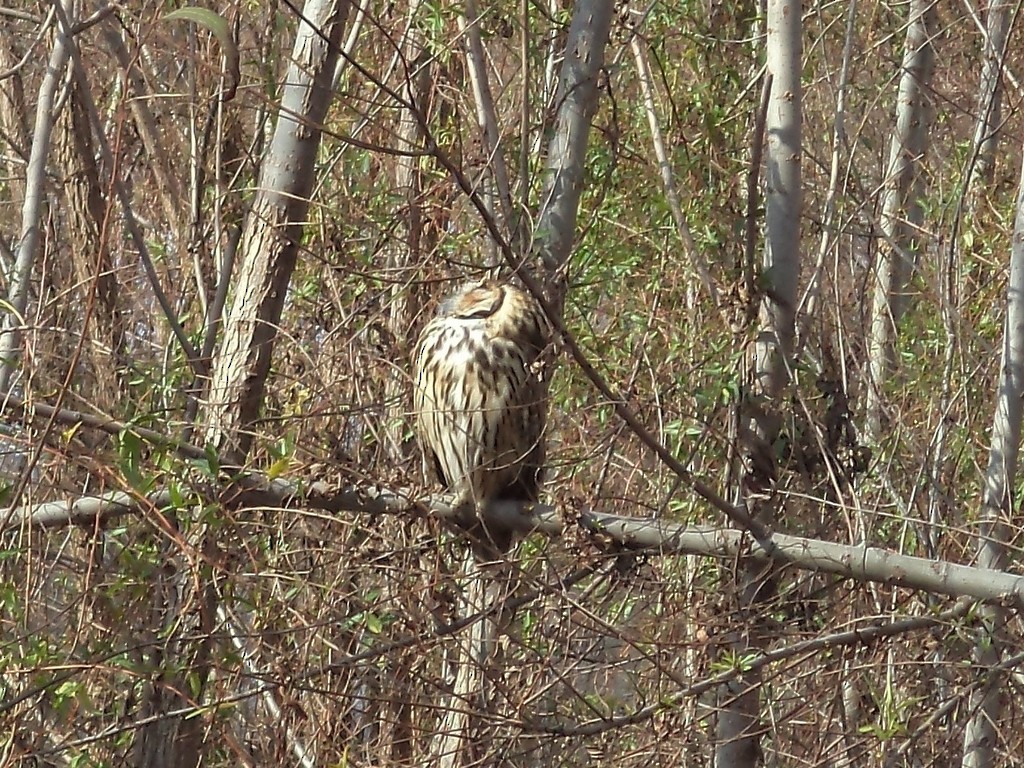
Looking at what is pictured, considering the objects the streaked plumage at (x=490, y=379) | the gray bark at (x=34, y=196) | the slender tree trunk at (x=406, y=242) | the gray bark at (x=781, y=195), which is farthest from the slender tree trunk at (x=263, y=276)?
the gray bark at (x=781, y=195)

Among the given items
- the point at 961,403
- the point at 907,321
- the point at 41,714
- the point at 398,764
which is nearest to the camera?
the point at 398,764

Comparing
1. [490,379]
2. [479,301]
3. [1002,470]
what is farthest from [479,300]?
[1002,470]

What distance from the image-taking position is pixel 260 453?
3449 millimetres

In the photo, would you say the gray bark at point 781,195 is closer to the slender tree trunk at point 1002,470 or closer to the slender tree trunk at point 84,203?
the slender tree trunk at point 1002,470

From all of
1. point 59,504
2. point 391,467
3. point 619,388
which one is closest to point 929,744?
point 619,388

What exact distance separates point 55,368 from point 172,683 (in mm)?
1190

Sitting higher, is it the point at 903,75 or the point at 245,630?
Answer: the point at 903,75

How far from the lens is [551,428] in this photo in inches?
170

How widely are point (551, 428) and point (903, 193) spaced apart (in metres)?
1.84

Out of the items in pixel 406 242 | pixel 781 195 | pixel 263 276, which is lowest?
pixel 263 276

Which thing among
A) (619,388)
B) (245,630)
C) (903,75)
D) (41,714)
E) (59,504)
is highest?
(903,75)

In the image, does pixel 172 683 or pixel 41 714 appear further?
pixel 41 714

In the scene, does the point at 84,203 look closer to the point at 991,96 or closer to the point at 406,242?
the point at 406,242

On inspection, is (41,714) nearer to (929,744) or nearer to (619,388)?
(619,388)
